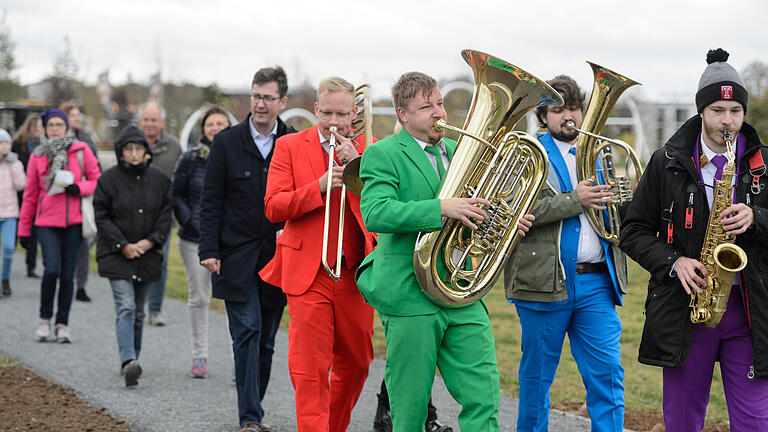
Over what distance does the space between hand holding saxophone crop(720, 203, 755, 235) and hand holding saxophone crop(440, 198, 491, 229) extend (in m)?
1.10

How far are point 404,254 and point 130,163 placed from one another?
422 centimetres

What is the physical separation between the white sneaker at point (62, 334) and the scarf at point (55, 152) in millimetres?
1414

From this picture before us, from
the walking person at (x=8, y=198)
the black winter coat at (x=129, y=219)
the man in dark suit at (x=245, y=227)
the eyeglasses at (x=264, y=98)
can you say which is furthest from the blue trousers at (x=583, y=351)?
the walking person at (x=8, y=198)

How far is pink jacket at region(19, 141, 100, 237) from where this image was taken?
359 inches

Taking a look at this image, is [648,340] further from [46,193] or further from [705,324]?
[46,193]

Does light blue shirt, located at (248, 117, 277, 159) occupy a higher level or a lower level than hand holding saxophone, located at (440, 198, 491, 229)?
higher

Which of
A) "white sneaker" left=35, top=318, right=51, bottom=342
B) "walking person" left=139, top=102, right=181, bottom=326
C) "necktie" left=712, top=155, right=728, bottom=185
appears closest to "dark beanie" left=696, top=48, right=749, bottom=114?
"necktie" left=712, top=155, right=728, bottom=185

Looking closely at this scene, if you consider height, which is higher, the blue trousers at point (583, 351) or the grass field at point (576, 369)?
the blue trousers at point (583, 351)

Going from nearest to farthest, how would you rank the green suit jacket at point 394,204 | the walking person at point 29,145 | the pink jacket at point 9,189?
the green suit jacket at point 394,204 < the pink jacket at point 9,189 < the walking person at point 29,145

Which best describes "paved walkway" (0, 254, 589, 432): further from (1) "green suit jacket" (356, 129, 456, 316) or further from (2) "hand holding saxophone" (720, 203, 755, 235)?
(2) "hand holding saxophone" (720, 203, 755, 235)

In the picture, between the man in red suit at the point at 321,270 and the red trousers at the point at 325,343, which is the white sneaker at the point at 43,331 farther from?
the red trousers at the point at 325,343

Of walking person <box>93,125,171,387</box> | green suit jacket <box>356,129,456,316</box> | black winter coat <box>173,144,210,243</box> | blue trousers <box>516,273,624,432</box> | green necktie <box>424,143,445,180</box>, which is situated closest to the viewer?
green suit jacket <box>356,129,456,316</box>

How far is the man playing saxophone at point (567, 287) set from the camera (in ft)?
17.1

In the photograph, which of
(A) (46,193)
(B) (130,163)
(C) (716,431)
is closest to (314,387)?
(C) (716,431)
